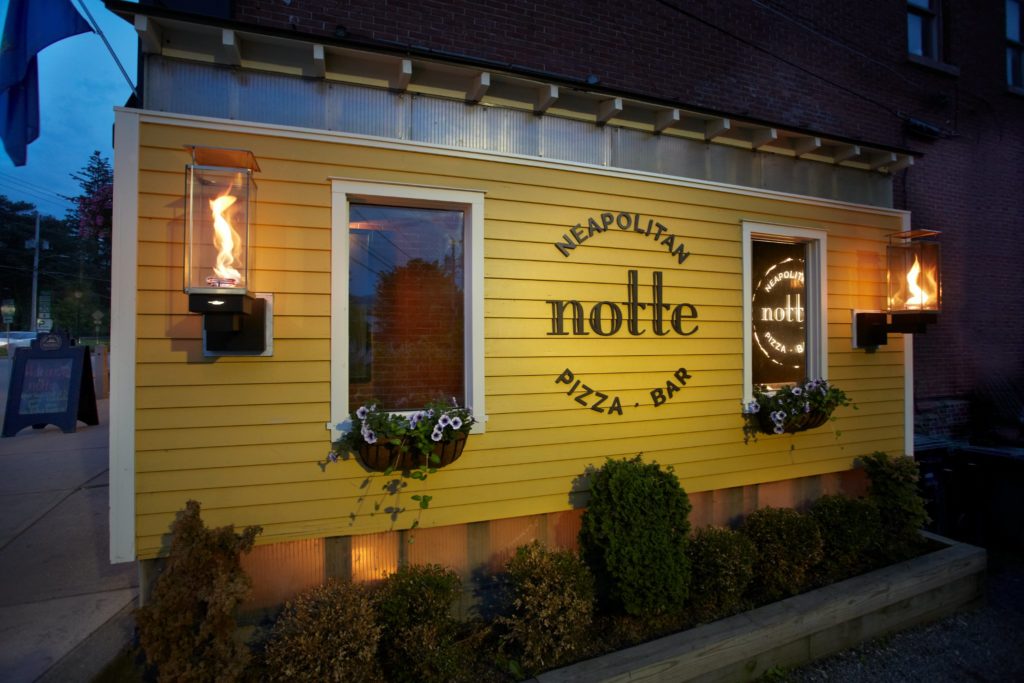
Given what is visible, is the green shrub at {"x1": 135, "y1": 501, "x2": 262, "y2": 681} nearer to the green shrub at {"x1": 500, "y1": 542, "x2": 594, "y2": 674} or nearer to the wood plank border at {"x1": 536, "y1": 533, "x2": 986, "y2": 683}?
the green shrub at {"x1": 500, "y1": 542, "x2": 594, "y2": 674}

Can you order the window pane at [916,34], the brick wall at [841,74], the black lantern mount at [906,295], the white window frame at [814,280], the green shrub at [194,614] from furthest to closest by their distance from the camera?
1. the window pane at [916,34]
2. the black lantern mount at [906,295]
3. the white window frame at [814,280]
4. the brick wall at [841,74]
5. the green shrub at [194,614]


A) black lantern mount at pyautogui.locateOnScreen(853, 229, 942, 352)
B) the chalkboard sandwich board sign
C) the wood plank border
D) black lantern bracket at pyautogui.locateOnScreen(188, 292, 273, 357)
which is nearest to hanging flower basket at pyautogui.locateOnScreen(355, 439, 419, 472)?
black lantern bracket at pyautogui.locateOnScreen(188, 292, 273, 357)

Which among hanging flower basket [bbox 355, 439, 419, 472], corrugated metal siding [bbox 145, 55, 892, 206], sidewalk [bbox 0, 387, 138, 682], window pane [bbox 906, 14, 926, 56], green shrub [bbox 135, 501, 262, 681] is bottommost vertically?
sidewalk [bbox 0, 387, 138, 682]

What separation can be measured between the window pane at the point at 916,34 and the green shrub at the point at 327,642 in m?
9.07

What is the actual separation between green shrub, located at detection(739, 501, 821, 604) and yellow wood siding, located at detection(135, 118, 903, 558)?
458mm

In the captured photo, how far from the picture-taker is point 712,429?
416 cm

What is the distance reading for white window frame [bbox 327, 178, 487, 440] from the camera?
10.3 ft

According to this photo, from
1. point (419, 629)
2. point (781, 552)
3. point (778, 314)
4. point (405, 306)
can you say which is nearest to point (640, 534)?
point (781, 552)

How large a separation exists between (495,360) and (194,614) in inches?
82.8

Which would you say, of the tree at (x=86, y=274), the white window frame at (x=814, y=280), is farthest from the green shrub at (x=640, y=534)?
the tree at (x=86, y=274)

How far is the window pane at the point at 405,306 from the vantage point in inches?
132

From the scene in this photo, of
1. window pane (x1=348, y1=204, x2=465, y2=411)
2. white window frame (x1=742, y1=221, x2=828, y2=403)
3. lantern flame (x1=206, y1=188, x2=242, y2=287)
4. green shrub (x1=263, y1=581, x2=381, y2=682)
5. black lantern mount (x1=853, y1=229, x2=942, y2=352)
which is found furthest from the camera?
black lantern mount (x1=853, y1=229, x2=942, y2=352)

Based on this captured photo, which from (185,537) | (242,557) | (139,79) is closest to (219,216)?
(139,79)

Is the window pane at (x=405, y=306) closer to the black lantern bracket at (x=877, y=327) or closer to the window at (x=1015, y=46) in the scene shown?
the black lantern bracket at (x=877, y=327)
